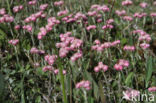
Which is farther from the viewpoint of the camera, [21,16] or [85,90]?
[21,16]

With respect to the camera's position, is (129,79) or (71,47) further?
(71,47)

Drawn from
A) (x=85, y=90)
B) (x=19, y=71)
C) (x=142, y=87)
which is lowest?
(x=142, y=87)

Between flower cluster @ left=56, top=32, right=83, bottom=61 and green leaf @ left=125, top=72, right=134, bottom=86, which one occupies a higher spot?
flower cluster @ left=56, top=32, right=83, bottom=61

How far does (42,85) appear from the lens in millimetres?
1777

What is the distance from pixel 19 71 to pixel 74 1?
194 cm

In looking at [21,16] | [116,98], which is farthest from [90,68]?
[21,16]

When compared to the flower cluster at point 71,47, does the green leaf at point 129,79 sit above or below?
below

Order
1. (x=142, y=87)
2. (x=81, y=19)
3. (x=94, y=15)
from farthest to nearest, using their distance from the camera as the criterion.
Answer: (x=94, y=15) < (x=81, y=19) < (x=142, y=87)

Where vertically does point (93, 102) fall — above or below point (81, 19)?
below

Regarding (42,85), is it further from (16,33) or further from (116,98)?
(16,33)

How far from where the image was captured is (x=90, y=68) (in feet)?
6.21

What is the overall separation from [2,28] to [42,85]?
→ 1009 mm

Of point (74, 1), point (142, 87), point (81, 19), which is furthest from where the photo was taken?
point (74, 1)

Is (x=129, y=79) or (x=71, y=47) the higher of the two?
(x=71, y=47)
